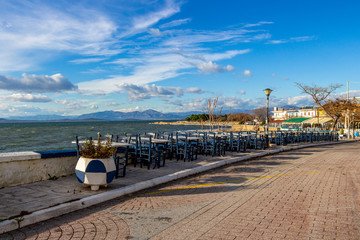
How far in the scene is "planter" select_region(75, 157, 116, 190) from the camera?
253 inches

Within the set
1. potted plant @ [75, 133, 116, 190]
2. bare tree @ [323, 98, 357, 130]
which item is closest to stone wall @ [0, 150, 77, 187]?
potted plant @ [75, 133, 116, 190]

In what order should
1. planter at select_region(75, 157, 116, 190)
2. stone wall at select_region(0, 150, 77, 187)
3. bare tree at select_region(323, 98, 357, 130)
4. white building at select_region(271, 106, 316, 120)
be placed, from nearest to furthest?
1. planter at select_region(75, 157, 116, 190)
2. stone wall at select_region(0, 150, 77, 187)
3. bare tree at select_region(323, 98, 357, 130)
4. white building at select_region(271, 106, 316, 120)

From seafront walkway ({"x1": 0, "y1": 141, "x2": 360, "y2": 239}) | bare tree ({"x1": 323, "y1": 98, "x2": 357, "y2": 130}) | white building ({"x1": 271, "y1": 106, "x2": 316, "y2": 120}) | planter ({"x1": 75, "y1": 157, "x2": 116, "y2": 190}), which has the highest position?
white building ({"x1": 271, "y1": 106, "x2": 316, "y2": 120})

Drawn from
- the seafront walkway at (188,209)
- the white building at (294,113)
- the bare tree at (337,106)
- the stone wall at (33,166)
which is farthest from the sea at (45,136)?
the white building at (294,113)

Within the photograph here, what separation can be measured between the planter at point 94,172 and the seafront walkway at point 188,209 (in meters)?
0.21

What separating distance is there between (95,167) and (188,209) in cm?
241

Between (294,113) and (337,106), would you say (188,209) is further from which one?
(294,113)

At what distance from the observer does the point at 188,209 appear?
5.54 metres

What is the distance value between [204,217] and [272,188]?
3.09 metres

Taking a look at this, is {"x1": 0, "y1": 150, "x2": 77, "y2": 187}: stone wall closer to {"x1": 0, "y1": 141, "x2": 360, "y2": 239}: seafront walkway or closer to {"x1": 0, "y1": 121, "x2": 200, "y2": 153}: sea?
{"x1": 0, "y1": 141, "x2": 360, "y2": 239}: seafront walkway

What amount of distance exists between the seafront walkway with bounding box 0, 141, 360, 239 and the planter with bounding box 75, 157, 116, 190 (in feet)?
0.69

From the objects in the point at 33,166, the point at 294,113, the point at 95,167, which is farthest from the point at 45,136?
the point at 294,113

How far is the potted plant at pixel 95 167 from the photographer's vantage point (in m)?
6.42

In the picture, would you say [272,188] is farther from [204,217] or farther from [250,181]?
[204,217]
